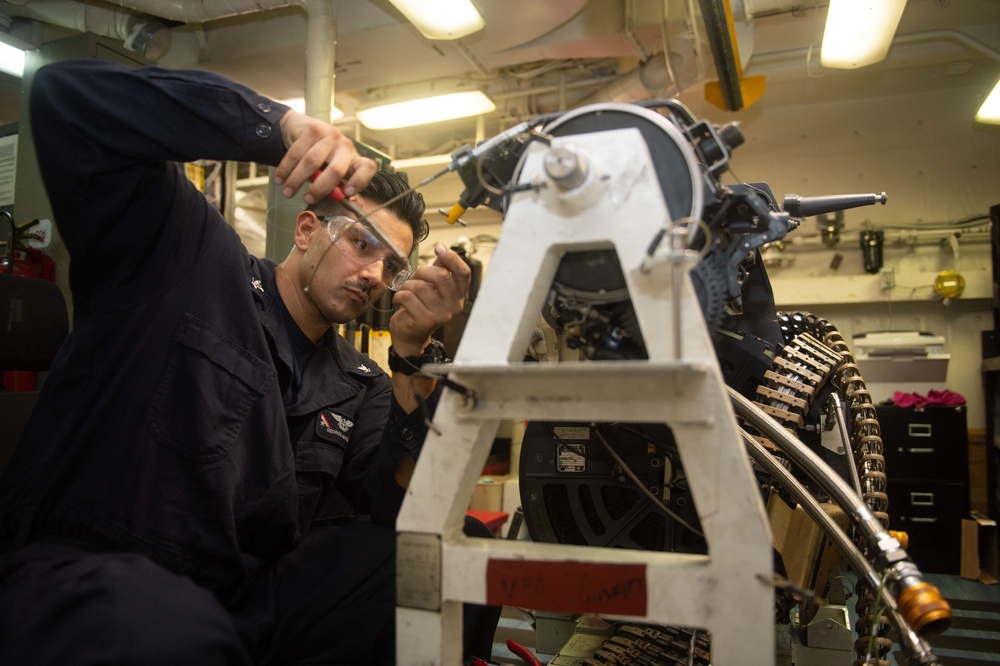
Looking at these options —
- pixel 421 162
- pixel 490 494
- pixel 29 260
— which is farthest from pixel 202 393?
pixel 421 162

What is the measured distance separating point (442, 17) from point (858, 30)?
1844mm

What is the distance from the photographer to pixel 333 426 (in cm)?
138

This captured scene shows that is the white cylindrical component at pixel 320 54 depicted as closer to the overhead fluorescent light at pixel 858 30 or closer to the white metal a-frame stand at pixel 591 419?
the overhead fluorescent light at pixel 858 30

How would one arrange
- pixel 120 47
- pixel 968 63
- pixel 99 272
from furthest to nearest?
pixel 968 63, pixel 120 47, pixel 99 272

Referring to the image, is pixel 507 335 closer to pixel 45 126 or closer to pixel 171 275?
pixel 171 275

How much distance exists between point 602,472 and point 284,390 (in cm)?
69

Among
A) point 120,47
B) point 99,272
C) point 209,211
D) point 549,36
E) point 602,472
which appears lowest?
point 602,472

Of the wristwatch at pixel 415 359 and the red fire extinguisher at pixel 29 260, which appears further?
the red fire extinguisher at pixel 29 260

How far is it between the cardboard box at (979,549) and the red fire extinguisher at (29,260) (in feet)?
14.5

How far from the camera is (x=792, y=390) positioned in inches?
52.2

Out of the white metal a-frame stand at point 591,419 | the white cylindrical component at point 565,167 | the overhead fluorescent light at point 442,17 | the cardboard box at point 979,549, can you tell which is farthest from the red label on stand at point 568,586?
the cardboard box at point 979,549

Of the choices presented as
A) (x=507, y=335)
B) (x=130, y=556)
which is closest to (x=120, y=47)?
(x=130, y=556)

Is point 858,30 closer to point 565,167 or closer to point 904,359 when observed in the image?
point 904,359

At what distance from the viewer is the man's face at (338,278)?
1414 mm
